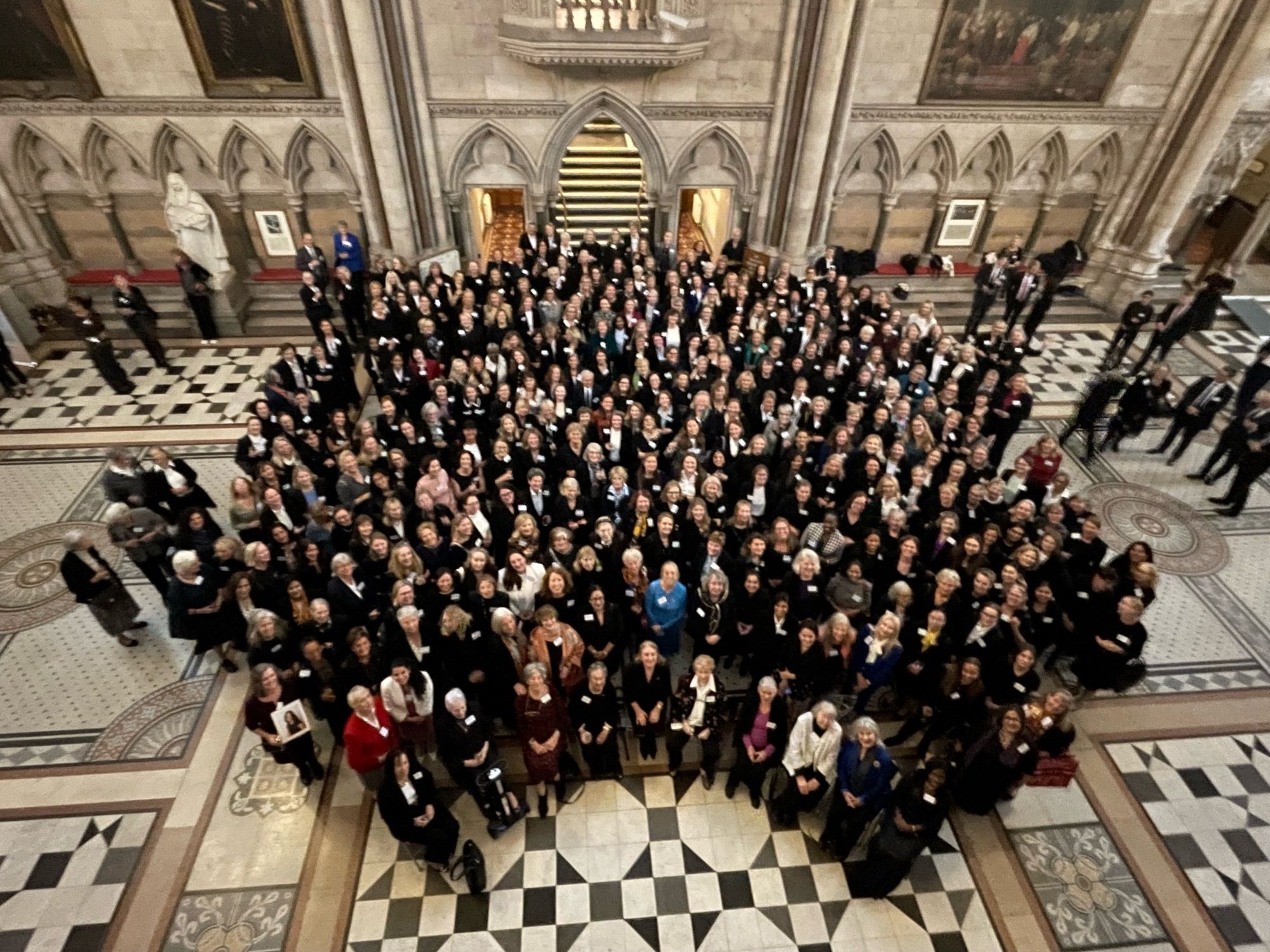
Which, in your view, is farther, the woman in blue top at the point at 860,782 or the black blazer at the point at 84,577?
the black blazer at the point at 84,577

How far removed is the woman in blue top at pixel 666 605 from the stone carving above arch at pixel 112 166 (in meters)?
13.2

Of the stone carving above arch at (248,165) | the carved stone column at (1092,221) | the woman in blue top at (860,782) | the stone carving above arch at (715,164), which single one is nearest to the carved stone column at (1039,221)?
the carved stone column at (1092,221)

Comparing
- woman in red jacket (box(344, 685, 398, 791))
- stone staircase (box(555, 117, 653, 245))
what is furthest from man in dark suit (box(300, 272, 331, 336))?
woman in red jacket (box(344, 685, 398, 791))

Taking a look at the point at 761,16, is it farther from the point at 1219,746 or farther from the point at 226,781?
the point at 226,781

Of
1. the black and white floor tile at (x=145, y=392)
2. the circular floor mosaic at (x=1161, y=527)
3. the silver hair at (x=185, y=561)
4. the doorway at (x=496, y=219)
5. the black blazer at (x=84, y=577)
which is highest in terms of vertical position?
the doorway at (x=496, y=219)

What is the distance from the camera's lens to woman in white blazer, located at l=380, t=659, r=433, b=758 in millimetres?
5828

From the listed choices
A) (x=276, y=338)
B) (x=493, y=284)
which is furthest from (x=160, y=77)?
(x=493, y=284)

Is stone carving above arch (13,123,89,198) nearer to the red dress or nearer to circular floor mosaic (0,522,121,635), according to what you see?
circular floor mosaic (0,522,121,635)

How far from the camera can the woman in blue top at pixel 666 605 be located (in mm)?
6535

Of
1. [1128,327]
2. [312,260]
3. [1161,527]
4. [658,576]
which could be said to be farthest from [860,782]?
[312,260]

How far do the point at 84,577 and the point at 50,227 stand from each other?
1038 centimetres

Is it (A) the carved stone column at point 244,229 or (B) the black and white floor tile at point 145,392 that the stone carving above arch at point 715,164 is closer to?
(A) the carved stone column at point 244,229

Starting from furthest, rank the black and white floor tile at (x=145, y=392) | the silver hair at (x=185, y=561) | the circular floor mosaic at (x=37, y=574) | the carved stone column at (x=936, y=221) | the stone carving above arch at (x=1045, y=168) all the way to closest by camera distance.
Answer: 1. the carved stone column at (x=936, y=221)
2. the stone carving above arch at (x=1045, y=168)
3. the black and white floor tile at (x=145, y=392)
4. the circular floor mosaic at (x=37, y=574)
5. the silver hair at (x=185, y=561)

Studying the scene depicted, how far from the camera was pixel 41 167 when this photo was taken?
1287 centimetres
